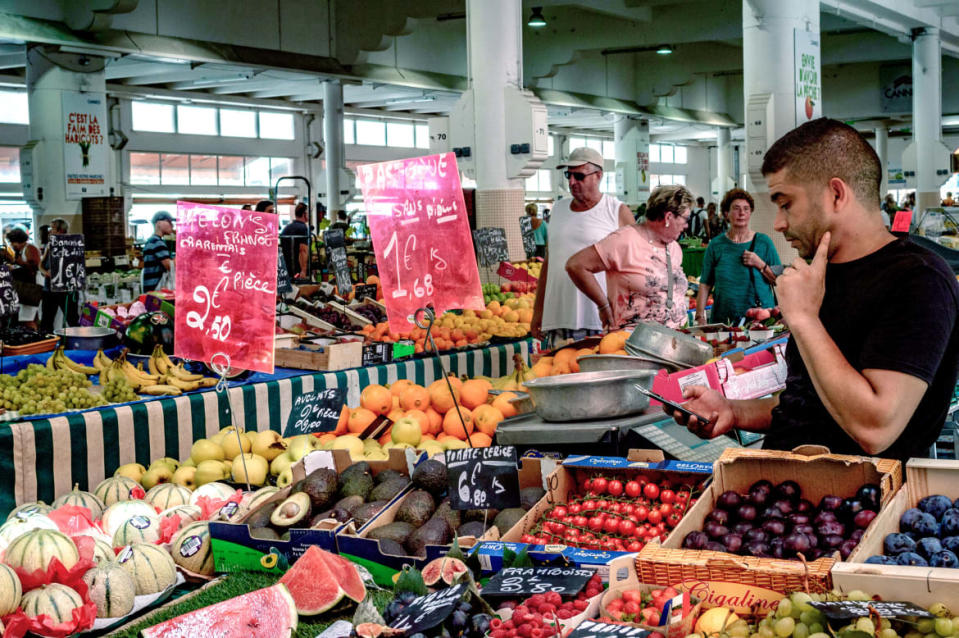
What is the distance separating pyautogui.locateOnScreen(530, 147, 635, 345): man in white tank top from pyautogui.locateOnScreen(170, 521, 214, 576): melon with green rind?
3.00 meters

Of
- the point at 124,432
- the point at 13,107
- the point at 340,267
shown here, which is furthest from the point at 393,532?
the point at 13,107

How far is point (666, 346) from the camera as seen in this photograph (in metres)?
3.55

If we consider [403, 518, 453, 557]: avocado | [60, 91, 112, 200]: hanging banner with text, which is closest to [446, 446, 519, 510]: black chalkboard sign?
[403, 518, 453, 557]: avocado

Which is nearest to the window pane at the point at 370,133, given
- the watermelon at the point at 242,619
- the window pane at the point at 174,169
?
the window pane at the point at 174,169

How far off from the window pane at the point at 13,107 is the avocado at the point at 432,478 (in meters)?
18.8

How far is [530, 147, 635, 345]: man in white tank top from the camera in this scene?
5.27 metres

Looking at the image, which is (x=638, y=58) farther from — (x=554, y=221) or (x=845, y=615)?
(x=845, y=615)

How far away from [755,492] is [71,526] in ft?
6.67

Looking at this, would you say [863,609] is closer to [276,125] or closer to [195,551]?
[195,551]

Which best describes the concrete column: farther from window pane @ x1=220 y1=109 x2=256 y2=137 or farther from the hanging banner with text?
window pane @ x1=220 y1=109 x2=256 y2=137

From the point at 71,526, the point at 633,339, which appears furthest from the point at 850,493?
the point at 71,526

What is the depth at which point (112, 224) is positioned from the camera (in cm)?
1356

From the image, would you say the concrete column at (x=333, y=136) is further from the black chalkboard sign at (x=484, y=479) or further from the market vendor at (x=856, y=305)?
the market vendor at (x=856, y=305)

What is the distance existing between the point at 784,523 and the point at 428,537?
94cm
